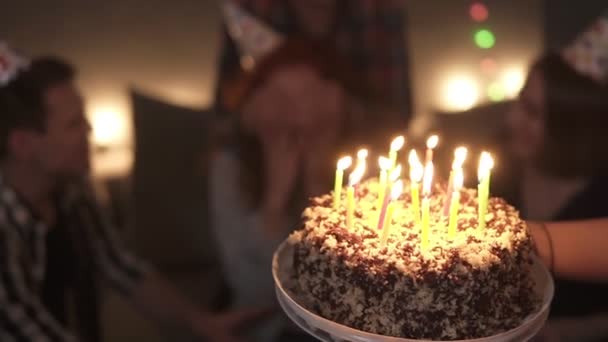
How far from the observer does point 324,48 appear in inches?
72.7

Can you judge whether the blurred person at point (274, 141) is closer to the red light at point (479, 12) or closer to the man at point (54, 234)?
the man at point (54, 234)

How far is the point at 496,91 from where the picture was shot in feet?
8.41

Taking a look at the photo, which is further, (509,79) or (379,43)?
(379,43)

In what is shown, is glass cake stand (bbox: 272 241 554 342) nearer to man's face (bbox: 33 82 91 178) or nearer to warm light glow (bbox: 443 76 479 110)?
man's face (bbox: 33 82 91 178)

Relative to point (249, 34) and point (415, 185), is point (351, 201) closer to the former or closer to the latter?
point (415, 185)

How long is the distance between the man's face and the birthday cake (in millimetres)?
1017

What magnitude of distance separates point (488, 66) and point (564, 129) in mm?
1183

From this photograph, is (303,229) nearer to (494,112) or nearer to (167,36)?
(494,112)

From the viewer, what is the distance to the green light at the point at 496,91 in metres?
2.50

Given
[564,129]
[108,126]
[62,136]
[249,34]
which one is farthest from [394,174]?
[108,126]

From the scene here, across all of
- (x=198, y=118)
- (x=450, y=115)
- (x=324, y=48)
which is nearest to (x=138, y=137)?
(x=198, y=118)

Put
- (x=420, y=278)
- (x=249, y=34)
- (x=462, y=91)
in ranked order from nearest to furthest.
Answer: (x=420, y=278) → (x=249, y=34) → (x=462, y=91)

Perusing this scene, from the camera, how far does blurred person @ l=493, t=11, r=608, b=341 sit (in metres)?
1.38

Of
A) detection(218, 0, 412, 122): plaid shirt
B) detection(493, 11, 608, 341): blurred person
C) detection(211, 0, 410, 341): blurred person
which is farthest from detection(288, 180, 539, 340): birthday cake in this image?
detection(218, 0, 412, 122): plaid shirt
